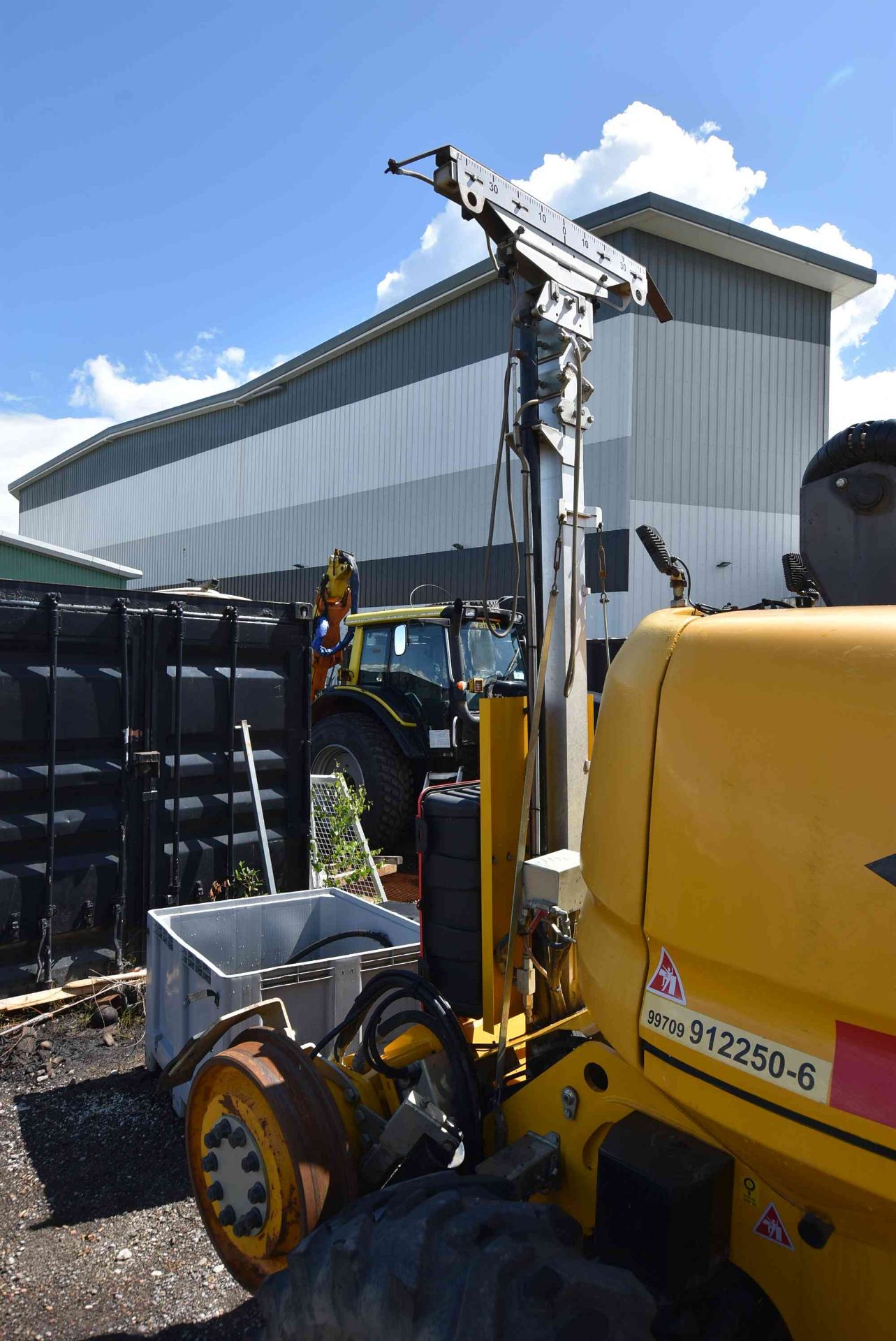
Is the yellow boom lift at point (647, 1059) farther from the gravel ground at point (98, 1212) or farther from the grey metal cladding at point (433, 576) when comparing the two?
the grey metal cladding at point (433, 576)

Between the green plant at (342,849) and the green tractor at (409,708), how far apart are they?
1.48m

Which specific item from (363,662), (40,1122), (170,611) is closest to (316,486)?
(363,662)

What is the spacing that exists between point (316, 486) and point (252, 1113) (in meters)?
20.5

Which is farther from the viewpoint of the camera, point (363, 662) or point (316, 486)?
point (316, 486)

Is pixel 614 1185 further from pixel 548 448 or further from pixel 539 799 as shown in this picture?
pixel 548 448

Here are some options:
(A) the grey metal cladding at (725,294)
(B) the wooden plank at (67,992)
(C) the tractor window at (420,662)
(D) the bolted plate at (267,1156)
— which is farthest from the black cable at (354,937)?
(A) the grey metal cladding at (725,294)

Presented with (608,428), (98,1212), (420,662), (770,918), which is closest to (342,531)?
(608,428)

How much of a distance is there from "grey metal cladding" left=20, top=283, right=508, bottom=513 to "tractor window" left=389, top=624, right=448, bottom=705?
1009 centimetres

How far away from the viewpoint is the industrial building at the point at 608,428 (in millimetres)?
15852

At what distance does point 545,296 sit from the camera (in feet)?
8.71

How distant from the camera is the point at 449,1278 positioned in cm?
151

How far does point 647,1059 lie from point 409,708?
6.54 meters

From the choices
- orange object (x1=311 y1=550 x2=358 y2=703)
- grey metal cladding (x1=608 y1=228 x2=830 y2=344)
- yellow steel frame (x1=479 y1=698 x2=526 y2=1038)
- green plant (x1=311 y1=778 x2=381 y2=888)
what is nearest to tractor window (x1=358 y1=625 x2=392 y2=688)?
orange object (x1=311 y1=550 x2=358 y2=703)

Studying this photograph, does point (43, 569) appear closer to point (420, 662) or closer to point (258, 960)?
point (420, 662)
